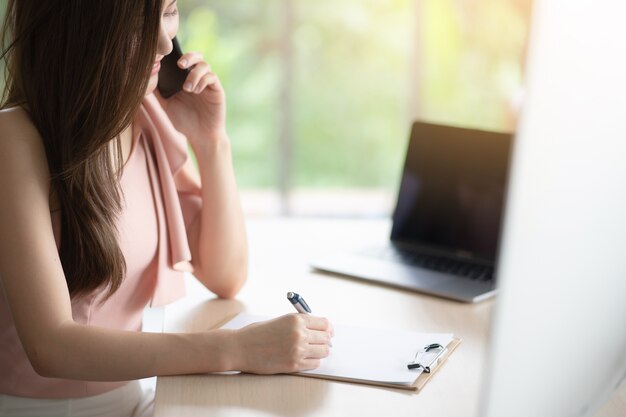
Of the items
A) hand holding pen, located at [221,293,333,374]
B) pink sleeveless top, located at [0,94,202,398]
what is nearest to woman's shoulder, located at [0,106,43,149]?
pink sleeveless top, located at [0,94,202,398]

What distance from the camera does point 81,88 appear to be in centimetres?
114

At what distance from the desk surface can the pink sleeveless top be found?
62mm

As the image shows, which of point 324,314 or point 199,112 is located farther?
point 199,112

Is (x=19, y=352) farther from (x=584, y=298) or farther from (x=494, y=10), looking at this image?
(x=494, y=10)

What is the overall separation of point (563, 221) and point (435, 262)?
94cm

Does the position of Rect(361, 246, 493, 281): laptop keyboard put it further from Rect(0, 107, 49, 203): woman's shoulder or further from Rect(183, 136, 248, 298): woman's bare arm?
Rect(0, 107, 49, 203): woman's shoulder

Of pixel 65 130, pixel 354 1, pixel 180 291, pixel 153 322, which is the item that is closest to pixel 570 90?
pixel 65 130

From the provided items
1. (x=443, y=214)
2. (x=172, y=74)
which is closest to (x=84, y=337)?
(x=172, y=74)

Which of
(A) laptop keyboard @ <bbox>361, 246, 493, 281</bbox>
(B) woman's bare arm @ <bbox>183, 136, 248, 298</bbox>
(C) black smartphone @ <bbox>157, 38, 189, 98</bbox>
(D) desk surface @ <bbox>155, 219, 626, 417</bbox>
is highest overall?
(C) black smartphone @ <bbox>157, 38, 189, 98</bbox>

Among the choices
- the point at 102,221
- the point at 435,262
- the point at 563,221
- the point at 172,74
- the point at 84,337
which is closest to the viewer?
the point at 563,221

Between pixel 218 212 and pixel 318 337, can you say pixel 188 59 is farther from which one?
pixel 318 337

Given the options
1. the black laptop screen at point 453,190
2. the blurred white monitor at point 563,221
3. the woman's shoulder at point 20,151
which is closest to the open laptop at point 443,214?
the black laptop screen at point 453,190

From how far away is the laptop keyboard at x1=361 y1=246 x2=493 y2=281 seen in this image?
1483 mm

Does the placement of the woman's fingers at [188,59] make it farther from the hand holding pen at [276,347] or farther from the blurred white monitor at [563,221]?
the blurred white monitor at [563,221]
